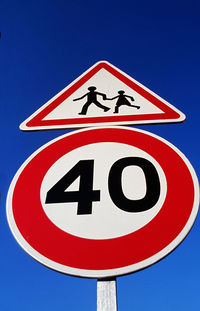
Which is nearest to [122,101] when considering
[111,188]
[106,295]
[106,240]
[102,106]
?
[102,106]

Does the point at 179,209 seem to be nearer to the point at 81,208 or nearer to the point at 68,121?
the point at 81,208

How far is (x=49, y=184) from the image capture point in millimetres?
942

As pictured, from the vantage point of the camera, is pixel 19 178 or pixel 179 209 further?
pixel 19 178

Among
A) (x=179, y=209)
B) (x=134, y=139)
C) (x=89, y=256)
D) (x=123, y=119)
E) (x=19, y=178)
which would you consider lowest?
(x=89, y=256)

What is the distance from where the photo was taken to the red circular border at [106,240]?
75cm

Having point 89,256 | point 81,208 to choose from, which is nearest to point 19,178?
point 81,208

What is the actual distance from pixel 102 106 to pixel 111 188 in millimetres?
461

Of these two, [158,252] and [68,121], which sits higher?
[68,121]

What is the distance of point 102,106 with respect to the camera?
1.26 meters

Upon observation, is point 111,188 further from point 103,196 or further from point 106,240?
point 106,240

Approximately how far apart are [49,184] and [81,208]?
0.49 feet

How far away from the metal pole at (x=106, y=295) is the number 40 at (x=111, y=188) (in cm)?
17

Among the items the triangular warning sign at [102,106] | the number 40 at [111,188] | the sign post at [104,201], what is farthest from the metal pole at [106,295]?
the triangular warning sign at [102,106]

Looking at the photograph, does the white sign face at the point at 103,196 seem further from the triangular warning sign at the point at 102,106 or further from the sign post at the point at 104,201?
the triangular warning sign at the point at 102,106
